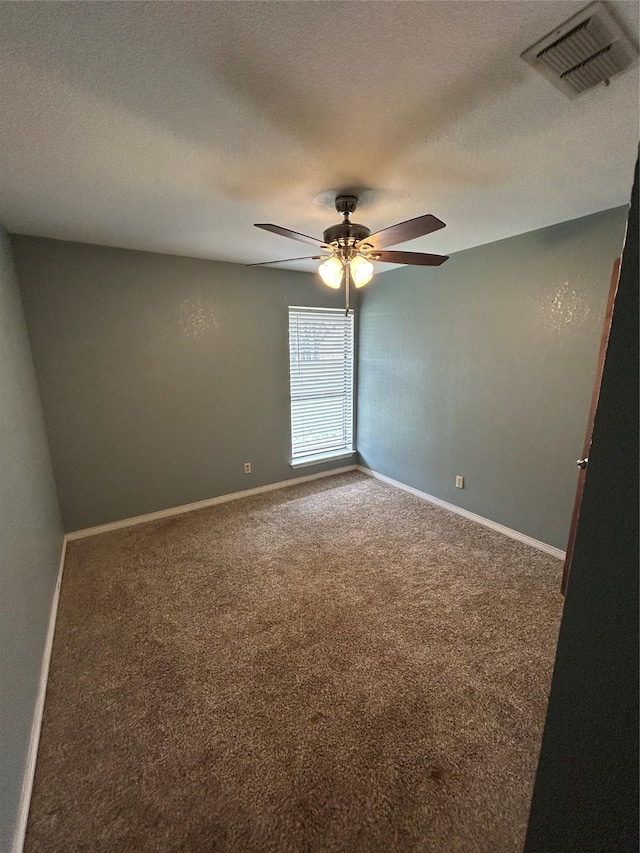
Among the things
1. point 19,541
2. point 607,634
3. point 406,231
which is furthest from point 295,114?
point 19,541

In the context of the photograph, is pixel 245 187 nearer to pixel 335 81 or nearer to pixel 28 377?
pixel 335 81

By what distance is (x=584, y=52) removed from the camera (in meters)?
1.01

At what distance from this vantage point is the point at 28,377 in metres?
2.40

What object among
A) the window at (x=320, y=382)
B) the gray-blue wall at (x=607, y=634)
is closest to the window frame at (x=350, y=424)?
the window at (x=320, y=382)

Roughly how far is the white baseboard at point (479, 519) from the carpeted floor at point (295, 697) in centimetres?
10

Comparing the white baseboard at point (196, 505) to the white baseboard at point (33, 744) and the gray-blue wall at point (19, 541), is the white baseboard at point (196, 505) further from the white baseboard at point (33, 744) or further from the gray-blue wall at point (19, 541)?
the white baseboard at point (33, 744)

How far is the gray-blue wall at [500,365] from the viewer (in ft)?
7.80

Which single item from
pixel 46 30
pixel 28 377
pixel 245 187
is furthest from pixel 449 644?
pixel 28 377

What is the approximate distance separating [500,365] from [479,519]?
1386 millimetres

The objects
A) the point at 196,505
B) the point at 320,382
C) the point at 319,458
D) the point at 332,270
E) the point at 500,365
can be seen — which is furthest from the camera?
the point at 319,458

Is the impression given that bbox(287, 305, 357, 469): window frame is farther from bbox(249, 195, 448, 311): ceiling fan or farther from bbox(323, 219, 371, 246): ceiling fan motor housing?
bbox(323, 219, 371, 246): ceiling fan motor housing

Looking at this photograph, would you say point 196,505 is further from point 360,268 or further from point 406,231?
point 406,231

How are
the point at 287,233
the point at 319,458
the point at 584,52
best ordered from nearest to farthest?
1. the point at 584,52
2. the point at 287,233
3. the point at 319,458

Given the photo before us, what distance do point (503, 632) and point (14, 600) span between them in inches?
94.5
